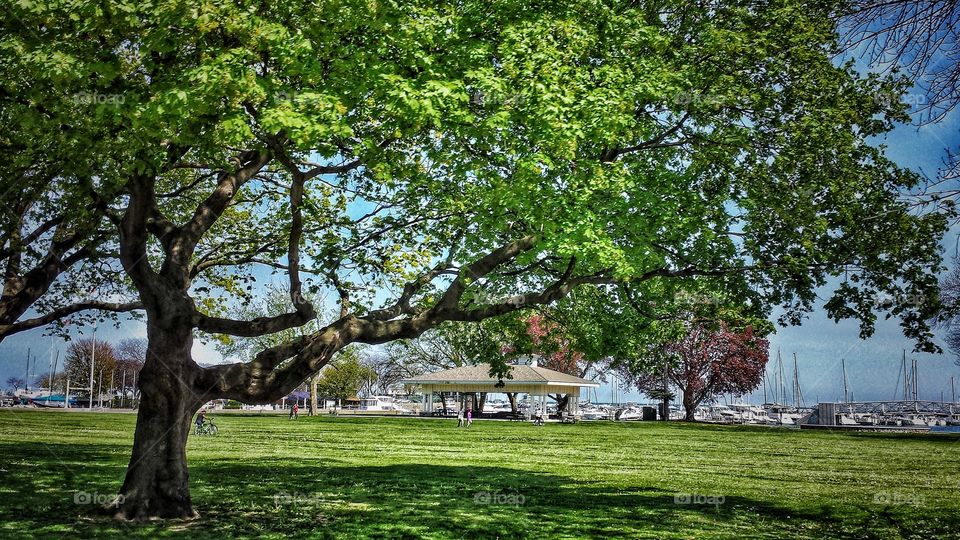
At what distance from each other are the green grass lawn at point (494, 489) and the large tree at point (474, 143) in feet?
8.87

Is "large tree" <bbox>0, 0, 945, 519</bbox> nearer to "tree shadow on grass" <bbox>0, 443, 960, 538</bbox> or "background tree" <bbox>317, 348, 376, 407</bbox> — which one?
"tree shadow on grass" <bbox>0, 443, 960, 538</bbox>

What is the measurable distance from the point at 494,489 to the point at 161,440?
31.0 feet

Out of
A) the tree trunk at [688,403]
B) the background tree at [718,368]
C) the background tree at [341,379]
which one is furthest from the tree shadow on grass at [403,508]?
the background tree at [341,379]

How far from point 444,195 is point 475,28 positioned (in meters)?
3.38

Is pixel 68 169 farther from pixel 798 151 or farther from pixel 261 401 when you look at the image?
pixel 798 151

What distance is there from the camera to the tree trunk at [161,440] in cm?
1461

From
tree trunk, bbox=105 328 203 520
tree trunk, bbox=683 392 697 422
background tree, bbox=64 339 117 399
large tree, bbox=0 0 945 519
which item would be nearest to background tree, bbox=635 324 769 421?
tree trunk, bbox=683 392 697 422

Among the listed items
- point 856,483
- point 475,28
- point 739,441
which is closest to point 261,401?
point 475,28

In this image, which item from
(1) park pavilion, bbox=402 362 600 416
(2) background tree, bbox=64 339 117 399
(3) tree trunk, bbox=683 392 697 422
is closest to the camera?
(1) park pavilion, bbox=402 362 600 416

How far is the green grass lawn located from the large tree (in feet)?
8.87

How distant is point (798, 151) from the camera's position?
619 inches

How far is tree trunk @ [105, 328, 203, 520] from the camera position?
14609mm

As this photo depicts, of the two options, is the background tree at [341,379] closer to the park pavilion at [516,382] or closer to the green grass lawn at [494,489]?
the park pavilion at [516,382]

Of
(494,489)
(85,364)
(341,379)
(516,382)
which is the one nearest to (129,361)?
(85,364)
